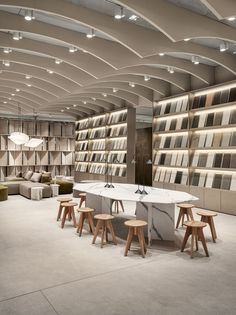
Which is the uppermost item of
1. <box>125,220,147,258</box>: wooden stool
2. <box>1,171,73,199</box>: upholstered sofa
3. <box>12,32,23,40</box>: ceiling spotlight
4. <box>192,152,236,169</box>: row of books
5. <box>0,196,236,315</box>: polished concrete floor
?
<box>12,32,23,40</box>: ceiling spotlight

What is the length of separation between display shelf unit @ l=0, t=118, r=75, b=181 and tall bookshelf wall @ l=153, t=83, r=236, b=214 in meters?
8.32

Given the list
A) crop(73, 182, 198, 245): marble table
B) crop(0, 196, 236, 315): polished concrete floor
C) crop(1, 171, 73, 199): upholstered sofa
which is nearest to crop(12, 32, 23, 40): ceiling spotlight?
crop(73, 182, 198, 245): marble table

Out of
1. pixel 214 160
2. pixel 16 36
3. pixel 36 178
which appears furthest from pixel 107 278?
pixel 36 178

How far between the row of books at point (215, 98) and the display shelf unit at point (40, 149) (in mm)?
9927

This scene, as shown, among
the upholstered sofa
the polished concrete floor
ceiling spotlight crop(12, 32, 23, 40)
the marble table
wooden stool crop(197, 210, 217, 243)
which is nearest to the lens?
the polished concrete floor

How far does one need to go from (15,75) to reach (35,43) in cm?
241

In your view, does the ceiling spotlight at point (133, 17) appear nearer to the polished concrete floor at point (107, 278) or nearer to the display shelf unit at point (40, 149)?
the polished concrete floor at point (107, 278)

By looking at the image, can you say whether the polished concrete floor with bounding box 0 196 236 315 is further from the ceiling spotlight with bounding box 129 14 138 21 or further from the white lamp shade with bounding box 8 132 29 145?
the white lamp shade with bounding box 8 132 29 145

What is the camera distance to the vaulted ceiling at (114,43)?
15.1 ft

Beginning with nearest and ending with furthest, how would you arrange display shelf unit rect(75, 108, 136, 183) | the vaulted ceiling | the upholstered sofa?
1. the vaulted ceiling
2. the upholstered sofa
3. display shelf unit rect(75, 108, 136, 183)

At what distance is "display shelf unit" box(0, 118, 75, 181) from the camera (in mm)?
15055

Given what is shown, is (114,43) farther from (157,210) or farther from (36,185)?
(36,185)

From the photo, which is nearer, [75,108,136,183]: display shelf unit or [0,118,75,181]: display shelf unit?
[75,108,136,183]: display shelf unit

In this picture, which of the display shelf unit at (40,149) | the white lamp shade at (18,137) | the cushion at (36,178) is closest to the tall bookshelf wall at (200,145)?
the cushion at (36,178)
